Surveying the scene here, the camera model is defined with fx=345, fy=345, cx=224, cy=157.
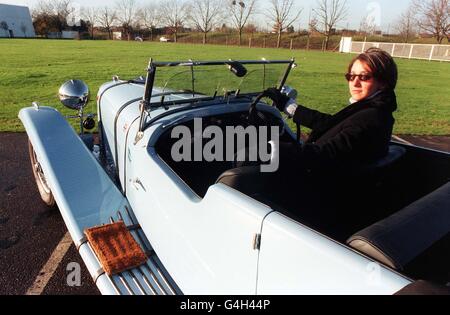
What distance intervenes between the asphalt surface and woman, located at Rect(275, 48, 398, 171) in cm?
194

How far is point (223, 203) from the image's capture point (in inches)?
65.1

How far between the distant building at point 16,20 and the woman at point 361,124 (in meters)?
74.4

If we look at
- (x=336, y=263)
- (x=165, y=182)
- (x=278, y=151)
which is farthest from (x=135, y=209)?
(x=336, y=263)

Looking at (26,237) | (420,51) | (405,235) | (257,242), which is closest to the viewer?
(405,235)

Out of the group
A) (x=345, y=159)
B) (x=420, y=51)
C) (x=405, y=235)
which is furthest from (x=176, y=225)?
(x=420, y=51)

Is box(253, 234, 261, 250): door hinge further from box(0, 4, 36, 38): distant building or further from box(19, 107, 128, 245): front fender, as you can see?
box(0, 4, 36, 38): distant building

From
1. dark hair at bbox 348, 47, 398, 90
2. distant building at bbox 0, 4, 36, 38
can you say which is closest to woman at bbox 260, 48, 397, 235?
dark hair at bbox 348, 47, 398, 90

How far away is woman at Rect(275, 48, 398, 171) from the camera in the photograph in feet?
5.85

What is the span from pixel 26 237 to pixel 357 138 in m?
2.94

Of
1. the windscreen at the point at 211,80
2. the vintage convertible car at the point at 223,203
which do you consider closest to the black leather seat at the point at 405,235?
the vintage convertible car at the point at 223,203

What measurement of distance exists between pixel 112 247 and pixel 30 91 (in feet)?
29.9

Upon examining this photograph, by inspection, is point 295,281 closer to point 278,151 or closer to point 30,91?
point 278,151

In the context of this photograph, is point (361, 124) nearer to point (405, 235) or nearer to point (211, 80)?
point (405, 235)

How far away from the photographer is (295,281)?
136cm
